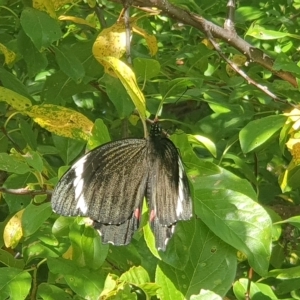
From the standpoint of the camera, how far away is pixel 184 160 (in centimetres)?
110

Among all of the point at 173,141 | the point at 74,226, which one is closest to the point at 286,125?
the point at 173,141

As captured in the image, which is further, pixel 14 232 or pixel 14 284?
pixel 14 232

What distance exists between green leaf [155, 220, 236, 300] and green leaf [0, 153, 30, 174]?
0.34m

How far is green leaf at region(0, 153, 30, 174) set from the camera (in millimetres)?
1138

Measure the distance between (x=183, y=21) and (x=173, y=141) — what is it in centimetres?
39

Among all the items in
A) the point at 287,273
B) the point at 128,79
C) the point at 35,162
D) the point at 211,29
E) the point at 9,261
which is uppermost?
the point at 128,79

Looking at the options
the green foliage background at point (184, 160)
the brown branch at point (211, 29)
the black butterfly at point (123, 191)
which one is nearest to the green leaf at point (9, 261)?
the green foliage background at point (184, 160)

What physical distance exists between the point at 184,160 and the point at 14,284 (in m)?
0.42

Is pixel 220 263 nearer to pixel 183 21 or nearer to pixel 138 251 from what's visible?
pixel 138 251

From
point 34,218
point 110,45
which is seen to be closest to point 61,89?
point 110,45

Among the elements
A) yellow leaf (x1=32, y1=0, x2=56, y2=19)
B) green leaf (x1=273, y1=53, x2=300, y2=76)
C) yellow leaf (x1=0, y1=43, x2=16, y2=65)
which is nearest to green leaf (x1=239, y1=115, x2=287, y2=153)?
green leaf (x1=273, y1=53, x2=300, y2=76)

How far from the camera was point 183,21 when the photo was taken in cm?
140

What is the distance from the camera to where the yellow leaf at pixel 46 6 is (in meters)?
1.47

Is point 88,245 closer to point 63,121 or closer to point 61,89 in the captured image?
point 63,121
